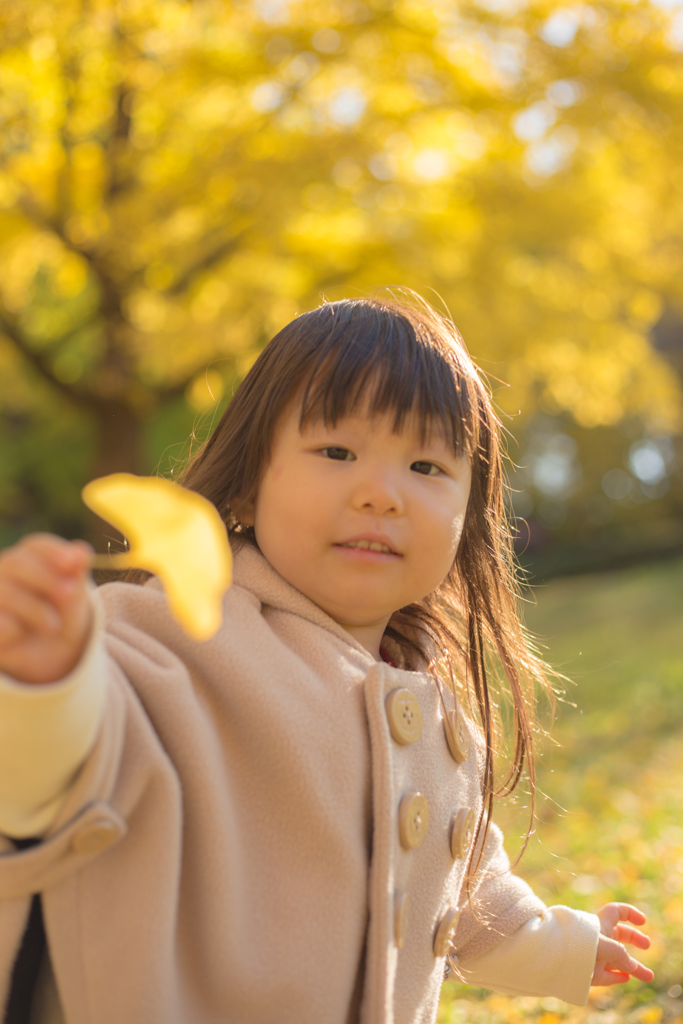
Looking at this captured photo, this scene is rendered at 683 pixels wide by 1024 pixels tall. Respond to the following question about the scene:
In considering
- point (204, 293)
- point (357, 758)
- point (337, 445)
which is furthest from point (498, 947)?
point (204, 293)

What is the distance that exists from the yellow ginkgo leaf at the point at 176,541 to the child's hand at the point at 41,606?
60mm

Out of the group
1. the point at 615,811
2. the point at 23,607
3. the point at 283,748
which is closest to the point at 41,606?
the point at 23,607

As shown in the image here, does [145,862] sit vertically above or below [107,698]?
below

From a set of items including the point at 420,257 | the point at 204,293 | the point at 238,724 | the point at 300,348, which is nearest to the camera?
the point at 238,724

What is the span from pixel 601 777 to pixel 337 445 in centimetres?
391

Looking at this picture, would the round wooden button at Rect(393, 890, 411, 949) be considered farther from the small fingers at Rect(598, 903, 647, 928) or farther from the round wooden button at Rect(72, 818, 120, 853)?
the small fingers at Rect(598, 903, 647, 928)

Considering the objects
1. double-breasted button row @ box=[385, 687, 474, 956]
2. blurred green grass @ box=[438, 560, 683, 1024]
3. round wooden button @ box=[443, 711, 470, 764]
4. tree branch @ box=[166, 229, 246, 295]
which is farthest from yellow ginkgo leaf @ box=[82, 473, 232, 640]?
tree branch @ box=[166, 229, 246, 295]

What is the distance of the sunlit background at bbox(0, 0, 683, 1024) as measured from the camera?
5680mm

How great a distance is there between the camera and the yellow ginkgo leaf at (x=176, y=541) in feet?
2.36

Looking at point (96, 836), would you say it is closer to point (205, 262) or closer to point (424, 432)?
point (424, 432)

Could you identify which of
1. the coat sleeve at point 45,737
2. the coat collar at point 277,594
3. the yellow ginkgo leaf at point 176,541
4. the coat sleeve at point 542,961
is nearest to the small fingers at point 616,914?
the coat sleeve at point 542,961

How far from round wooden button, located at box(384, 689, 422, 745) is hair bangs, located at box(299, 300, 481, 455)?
365mm

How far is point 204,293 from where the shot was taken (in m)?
7.67

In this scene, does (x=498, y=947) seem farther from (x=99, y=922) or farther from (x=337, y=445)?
(x=337, y=445)
